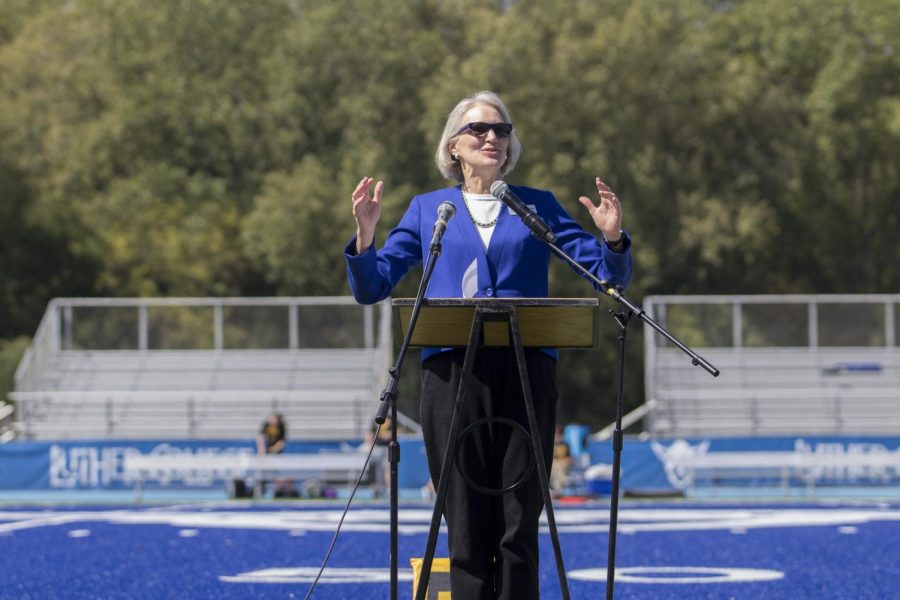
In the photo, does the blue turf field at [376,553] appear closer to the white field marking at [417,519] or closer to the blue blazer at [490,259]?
the white field marking at [417,519]

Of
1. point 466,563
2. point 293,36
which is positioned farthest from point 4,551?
point 293,36

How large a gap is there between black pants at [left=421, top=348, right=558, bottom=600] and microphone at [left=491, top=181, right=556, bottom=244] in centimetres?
41

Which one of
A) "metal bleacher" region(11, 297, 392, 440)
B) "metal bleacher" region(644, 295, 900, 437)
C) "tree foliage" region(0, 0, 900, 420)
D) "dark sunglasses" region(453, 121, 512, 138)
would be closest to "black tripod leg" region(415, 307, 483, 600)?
"dark sunglasses" region(453, 121, 512, 138)

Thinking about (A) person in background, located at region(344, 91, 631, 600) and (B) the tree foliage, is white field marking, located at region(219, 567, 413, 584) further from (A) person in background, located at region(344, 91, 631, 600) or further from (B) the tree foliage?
(B) the tree foliage

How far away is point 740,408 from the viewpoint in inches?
962

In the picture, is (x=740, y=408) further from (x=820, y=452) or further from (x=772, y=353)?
(x=820, y=452)

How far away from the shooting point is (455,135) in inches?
214

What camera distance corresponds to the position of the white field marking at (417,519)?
1325 centimetres

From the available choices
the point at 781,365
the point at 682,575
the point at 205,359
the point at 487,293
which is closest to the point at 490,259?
the point at 487,293

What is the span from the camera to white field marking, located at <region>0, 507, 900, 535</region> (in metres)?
13.2

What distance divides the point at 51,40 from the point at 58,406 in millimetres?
23483

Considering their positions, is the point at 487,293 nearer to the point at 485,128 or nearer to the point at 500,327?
the point at 500,327

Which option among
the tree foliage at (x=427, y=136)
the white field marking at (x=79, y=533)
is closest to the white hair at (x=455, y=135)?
the white field marking at (x=79, y=533)

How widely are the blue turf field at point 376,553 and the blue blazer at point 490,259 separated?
113 inches
